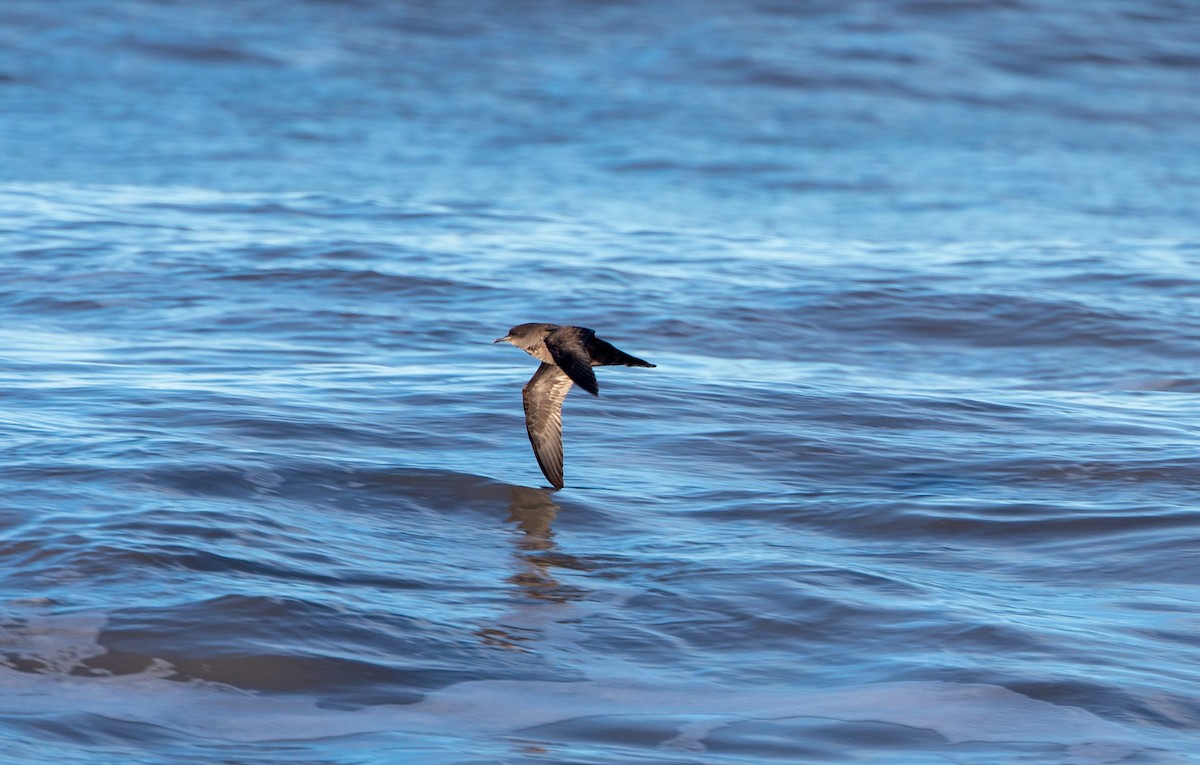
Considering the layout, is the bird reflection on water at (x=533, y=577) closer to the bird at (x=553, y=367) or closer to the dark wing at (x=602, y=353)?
the bird at (x=553, y=367)

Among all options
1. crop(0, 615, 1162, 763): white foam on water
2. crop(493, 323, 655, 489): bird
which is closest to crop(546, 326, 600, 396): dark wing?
crop(493, 323, 655, 489): bird

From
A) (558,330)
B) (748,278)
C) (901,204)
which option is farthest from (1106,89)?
(558,330)

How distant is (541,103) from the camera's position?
57.7 ft

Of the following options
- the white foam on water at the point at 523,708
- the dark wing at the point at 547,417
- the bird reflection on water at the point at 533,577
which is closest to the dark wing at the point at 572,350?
the dark wing at the point at 547,417

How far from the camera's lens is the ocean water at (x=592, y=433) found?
4363 mm

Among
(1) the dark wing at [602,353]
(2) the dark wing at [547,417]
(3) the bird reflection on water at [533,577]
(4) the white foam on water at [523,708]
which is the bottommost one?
(4) the white foam on water at [523,708]

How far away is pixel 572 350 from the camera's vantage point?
18.7 ft

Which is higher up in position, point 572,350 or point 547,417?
point 572,350

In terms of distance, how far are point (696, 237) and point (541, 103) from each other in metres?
5.67

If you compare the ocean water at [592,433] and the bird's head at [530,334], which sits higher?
the bird's head at [530,334]

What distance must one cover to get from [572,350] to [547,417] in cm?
65

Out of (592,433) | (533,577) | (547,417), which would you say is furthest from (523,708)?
(592,433)

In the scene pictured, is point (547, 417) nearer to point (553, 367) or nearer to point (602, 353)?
point (553, 367)

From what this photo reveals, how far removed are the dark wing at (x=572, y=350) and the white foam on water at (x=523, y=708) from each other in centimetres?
130
